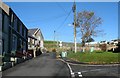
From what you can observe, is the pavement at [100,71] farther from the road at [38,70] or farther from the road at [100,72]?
the road at [38,70]

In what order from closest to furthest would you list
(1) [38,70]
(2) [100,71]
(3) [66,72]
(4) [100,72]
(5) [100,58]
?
(4) [100,72] < (2) [100,71] < (3) [66,72] < (1) [38,70] < (5) [100,58]

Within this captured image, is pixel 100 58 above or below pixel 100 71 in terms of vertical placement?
above

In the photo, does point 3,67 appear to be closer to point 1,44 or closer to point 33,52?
point 1,44

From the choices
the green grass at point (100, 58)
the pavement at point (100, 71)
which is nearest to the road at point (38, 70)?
the pavement at point (100, 71)

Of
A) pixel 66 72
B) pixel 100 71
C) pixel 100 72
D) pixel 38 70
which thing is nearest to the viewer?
pixel 100 72

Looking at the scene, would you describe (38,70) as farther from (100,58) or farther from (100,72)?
(100,58)

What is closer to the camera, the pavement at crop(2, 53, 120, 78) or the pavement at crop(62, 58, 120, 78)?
the pavement at crop(62, 58, 120, 78)

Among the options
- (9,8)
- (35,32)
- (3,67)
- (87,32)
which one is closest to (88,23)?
(87,32)

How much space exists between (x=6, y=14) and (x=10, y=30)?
284 cm

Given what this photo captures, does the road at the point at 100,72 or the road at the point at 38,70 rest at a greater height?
the road at the point at 100,72

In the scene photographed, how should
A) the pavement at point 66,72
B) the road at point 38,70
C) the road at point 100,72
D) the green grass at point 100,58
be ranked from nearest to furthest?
1. the road at point 100,72
2. the pavement at point 66,72
3. the road at point 38,70
4. the green grass at point 100,58

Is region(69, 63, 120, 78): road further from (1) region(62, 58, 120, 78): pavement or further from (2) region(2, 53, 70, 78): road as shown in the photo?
(2) region(2, 53, 70, 78): road

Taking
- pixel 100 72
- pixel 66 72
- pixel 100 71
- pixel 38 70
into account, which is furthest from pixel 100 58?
pixel 100 72

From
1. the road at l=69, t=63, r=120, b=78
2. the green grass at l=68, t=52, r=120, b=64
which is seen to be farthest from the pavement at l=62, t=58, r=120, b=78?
the green grass at l=68, t=52, r=120, b=64
